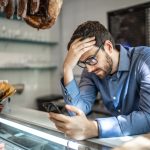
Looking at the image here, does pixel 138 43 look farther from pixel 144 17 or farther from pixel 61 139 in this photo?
pixel 61 139

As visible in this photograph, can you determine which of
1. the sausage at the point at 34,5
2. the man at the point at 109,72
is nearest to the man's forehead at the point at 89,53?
the man at the point at 109,72

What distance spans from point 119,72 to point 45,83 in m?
3.00

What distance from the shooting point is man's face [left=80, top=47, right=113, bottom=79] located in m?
1.27

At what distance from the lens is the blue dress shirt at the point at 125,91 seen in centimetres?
102

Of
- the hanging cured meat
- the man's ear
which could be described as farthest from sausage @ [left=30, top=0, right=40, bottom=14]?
the man's ear

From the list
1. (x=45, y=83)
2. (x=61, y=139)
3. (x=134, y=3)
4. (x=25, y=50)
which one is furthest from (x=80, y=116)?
(x=45, y=83)

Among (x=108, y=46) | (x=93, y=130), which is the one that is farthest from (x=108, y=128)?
(x=108, y=46)

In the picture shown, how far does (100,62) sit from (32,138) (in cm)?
53

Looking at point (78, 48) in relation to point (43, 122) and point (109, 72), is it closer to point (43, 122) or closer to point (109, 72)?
point (109, 72)

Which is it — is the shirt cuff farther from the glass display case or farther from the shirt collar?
the shirt collar

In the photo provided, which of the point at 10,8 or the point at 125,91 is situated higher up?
the point at 10,8

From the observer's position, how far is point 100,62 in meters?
1.29

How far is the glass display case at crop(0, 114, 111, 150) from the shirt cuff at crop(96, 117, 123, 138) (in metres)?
0.07

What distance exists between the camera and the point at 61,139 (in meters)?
1.01
